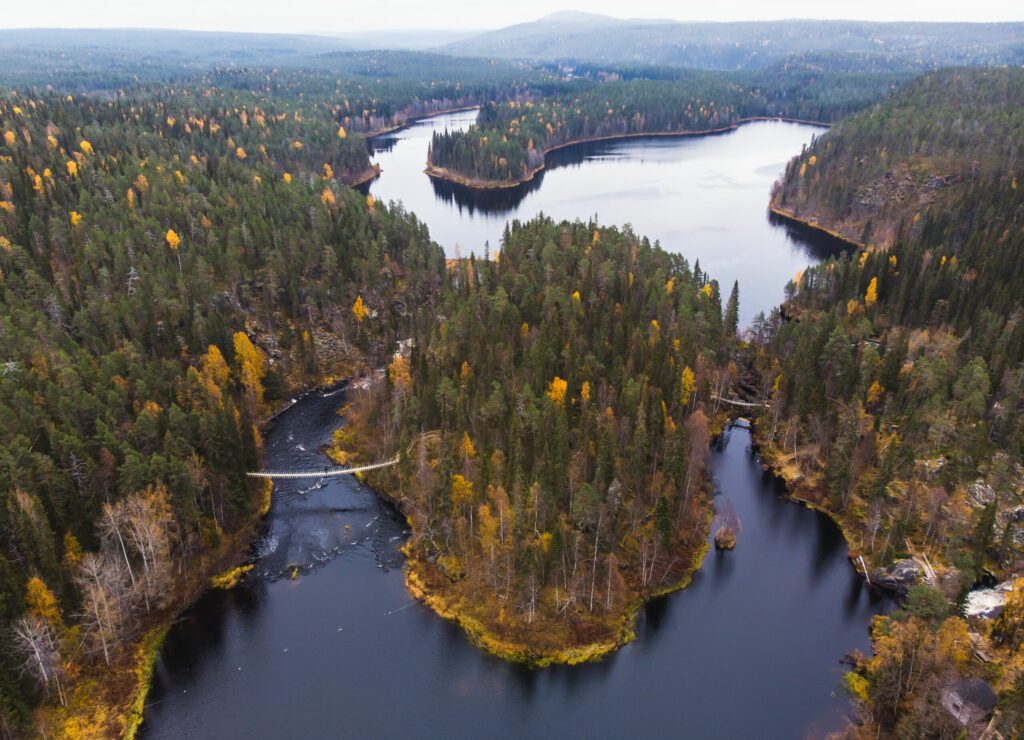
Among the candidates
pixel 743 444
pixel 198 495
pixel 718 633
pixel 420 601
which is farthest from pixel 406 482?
pixel 743 444

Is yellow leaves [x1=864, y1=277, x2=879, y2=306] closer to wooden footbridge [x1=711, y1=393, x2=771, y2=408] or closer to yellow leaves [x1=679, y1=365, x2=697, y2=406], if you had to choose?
wooden footbridge [x1=711, y1=393, x2=771, y2=408]

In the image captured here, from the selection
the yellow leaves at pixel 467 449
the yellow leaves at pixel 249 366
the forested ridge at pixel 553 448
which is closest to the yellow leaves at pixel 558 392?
the forested ridge at pixel 553 448

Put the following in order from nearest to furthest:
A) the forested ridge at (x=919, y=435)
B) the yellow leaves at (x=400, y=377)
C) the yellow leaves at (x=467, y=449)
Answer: the forested ridge at (x=919, y=435), the yellow leaves at (x=467, y=449), the yellow leaves at (x=400, y=377)

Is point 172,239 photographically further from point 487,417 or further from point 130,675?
point 130,675

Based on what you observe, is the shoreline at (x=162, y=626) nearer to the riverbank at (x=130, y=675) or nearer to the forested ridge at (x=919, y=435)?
the riverbank at (x=130, y=675)

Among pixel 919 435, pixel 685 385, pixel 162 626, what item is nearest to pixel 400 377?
pixel 685 385

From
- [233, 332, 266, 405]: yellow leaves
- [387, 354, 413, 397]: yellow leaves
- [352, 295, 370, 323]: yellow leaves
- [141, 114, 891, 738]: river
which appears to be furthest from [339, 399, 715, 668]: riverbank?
[352, 295, 370, 323]: yellow leaves
